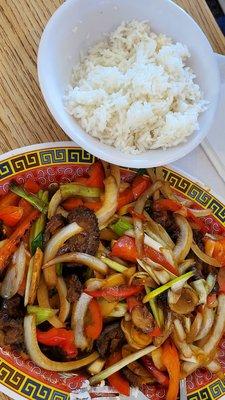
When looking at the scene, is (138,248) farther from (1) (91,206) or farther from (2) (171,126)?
(2) (171,126)

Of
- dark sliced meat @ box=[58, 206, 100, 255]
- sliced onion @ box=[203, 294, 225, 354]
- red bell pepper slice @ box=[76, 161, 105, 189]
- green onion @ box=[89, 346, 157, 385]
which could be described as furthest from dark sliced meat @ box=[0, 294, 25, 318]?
sliced onion @ box=[203, 294, 225, 354]

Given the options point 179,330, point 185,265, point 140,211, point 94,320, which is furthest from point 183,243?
point 94,320

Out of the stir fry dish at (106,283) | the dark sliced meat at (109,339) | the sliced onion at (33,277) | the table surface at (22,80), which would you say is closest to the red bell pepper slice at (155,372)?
the stir fry dish at (106,283)

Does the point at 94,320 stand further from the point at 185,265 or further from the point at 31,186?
the point at 31,186

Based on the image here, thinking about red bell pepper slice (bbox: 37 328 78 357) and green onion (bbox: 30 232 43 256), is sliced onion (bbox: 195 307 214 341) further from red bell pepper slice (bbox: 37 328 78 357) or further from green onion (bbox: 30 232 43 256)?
green onion (bbox: 30 232 43 256)

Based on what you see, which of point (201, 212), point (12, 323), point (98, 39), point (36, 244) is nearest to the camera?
point (12, 323)

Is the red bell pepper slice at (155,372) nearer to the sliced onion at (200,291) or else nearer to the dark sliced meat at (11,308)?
the sliced onion at (200,291)
